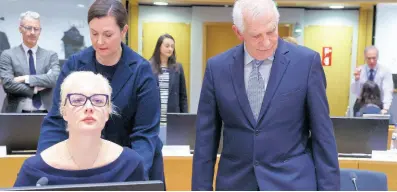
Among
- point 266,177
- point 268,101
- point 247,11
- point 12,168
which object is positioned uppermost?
point 247,11

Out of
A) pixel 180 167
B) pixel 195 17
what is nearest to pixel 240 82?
pixel 180 167

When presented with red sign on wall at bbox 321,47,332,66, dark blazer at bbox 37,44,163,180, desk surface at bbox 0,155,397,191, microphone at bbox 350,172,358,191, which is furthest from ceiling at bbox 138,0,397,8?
dark blazer at bbox 37,44,163,180

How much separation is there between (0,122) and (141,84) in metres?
1.53

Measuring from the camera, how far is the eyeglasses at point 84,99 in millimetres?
1600

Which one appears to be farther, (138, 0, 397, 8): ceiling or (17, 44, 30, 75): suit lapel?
(138, 0, 397, 8): ceiling

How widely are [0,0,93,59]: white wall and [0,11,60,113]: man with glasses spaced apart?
11.1 ft

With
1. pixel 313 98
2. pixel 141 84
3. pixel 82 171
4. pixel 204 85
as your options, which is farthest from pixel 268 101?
pixel 82 171

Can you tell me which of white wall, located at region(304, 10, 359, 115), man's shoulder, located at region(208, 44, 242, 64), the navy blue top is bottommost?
the navy blue top

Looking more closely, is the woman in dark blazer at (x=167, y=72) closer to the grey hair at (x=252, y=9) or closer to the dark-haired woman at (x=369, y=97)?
the dark-haired woman at (x=369, y=97)

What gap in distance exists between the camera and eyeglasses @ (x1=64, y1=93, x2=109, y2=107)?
5.25 feet

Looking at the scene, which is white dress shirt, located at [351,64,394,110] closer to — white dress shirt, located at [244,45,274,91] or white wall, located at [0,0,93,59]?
white wall, located at [0,0,93,59]

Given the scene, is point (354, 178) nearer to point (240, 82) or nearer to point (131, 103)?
point (240, 82)

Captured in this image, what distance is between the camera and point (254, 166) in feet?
6.35

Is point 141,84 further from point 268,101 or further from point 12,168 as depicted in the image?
point 12,168
